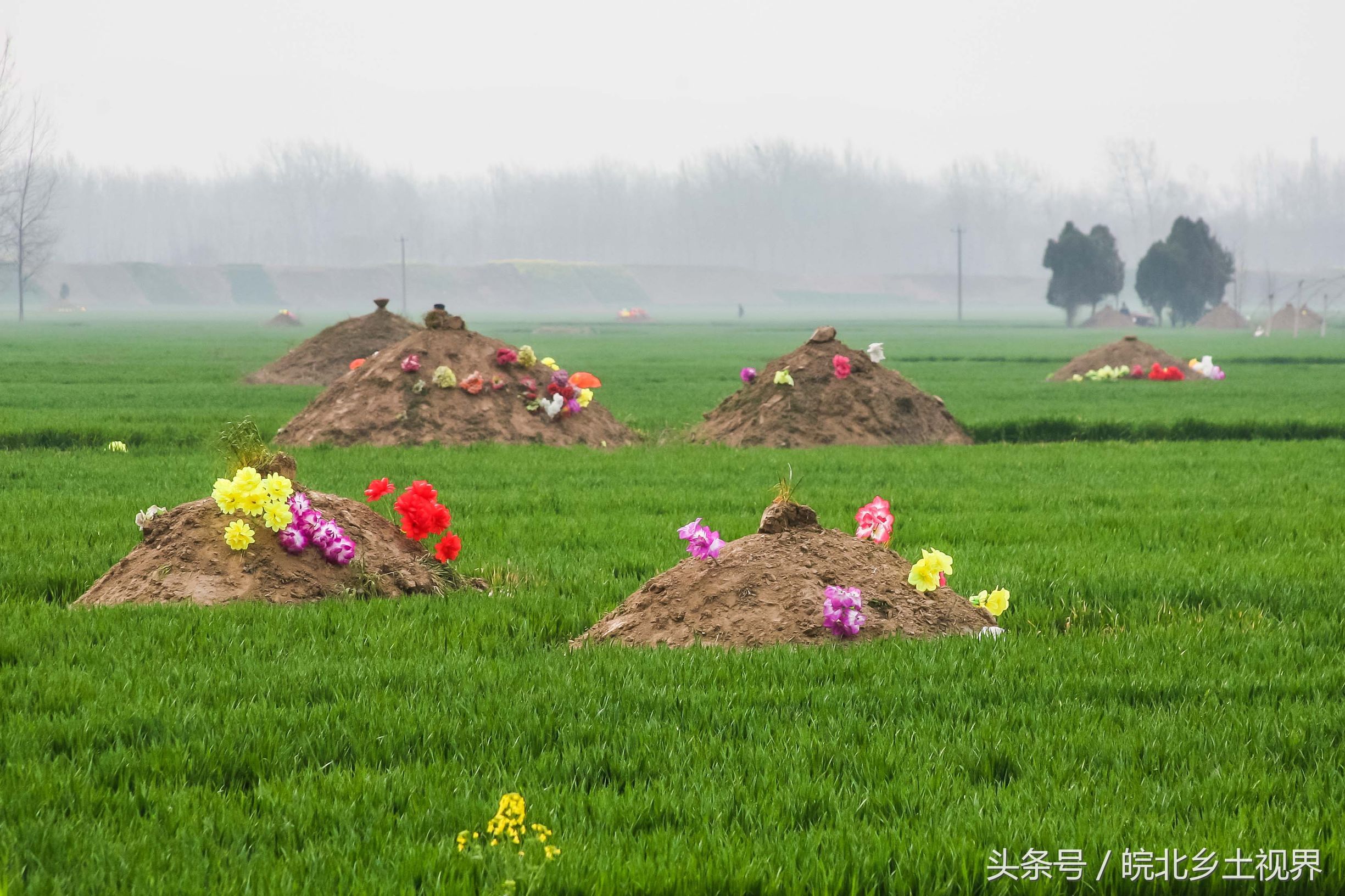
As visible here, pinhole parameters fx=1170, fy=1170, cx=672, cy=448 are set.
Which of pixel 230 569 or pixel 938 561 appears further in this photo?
pixel 230 569

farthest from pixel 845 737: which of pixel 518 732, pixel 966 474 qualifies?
pixel 966 474

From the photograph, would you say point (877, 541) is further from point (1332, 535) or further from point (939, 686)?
point (1332, 535)

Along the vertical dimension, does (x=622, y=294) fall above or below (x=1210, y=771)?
above

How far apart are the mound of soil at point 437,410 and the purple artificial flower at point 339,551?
32.9 ft

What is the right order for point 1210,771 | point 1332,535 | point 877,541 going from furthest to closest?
point 1332,535, point 877,541, point 1210,771

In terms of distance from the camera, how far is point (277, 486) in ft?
23.1

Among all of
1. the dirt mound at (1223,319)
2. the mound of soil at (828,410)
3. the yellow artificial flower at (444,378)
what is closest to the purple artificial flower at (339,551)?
the yellow artificial flower at (444,378)

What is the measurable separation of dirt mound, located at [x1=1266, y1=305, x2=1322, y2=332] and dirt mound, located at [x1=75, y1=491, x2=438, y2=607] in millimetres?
91133

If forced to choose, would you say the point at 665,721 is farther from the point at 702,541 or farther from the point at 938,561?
the point at 938,561

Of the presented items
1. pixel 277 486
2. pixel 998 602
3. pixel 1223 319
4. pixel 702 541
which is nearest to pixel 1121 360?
pixel 998 602

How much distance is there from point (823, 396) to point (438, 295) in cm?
14256

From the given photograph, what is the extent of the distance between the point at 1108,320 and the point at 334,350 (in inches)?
3343

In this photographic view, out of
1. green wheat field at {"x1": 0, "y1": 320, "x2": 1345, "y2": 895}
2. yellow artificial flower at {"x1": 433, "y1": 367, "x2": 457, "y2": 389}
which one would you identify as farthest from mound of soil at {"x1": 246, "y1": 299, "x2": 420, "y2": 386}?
green wheat field at {"x1": 0, "y1": 320, "x2": 1345, "y2": 895}

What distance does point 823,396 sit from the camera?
64.0 feet
